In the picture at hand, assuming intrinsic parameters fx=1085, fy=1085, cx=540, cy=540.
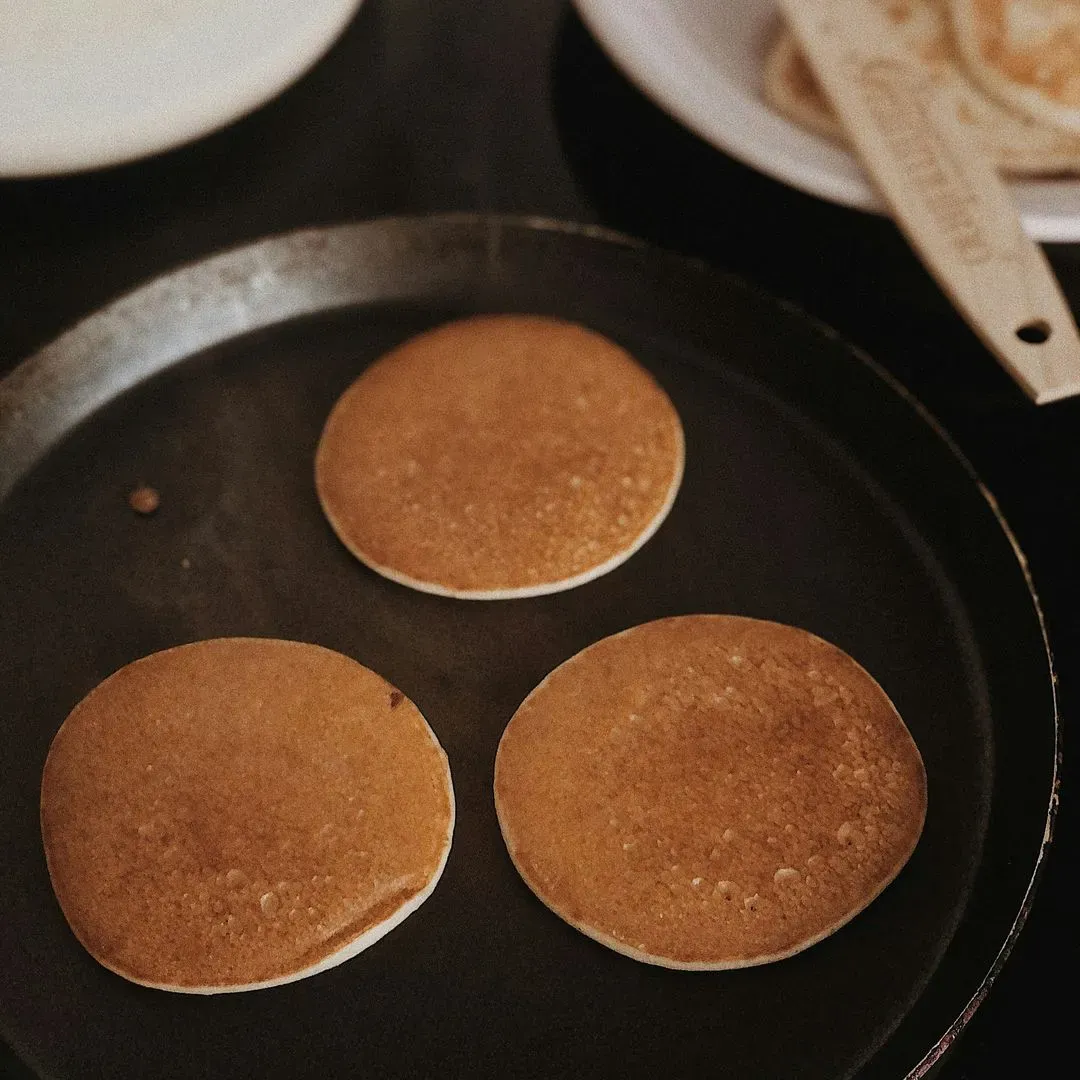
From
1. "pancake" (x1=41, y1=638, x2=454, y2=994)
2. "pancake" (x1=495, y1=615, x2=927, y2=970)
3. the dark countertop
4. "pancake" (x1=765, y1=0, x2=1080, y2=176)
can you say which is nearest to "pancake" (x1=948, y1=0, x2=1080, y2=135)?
"pancake" (x1=765, y1=0, x2=1080, y2=176)

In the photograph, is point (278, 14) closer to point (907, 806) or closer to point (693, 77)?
point (693, 77)

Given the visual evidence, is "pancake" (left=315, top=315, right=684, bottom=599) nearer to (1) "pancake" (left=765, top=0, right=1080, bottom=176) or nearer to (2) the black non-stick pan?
(2) the black non-stick pan

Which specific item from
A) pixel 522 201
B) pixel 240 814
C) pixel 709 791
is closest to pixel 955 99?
pixel 522 201

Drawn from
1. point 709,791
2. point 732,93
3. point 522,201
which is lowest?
point 709,791

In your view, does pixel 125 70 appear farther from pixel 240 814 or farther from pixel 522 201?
pixel 240 814

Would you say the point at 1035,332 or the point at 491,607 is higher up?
the point at 1035,332
